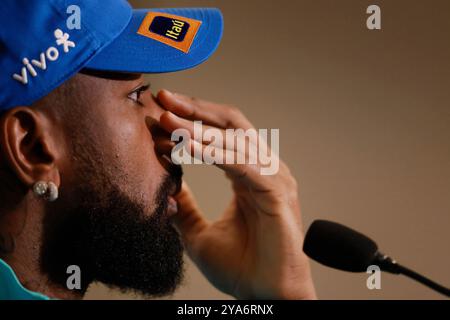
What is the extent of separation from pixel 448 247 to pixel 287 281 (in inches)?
19.7

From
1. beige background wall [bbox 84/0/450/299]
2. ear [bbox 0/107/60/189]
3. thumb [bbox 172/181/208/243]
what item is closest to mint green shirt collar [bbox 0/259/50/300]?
ear [bbox 0/107/60/189]

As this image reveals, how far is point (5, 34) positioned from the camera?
0.71 meters

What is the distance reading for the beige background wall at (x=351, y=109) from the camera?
1.38 metres

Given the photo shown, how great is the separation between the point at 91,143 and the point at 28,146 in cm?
8

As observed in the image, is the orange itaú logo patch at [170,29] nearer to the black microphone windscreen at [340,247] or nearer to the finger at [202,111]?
the finger at [202,111]

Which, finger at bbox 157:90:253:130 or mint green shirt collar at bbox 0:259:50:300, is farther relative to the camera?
finger at bbox 157:90:253:130

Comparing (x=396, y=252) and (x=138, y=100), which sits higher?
(x=138, y=100)

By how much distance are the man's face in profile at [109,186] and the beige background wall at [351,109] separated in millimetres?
579

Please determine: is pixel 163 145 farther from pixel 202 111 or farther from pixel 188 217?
pixel 188 217

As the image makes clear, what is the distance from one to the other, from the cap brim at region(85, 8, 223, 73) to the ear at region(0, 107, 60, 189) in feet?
0.32

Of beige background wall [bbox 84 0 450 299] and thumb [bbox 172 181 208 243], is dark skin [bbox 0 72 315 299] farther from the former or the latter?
beige background wall [bbox 84 0 450 299]

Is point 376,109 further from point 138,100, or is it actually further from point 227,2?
point 138,100

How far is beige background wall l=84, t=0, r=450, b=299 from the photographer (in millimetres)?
1379
